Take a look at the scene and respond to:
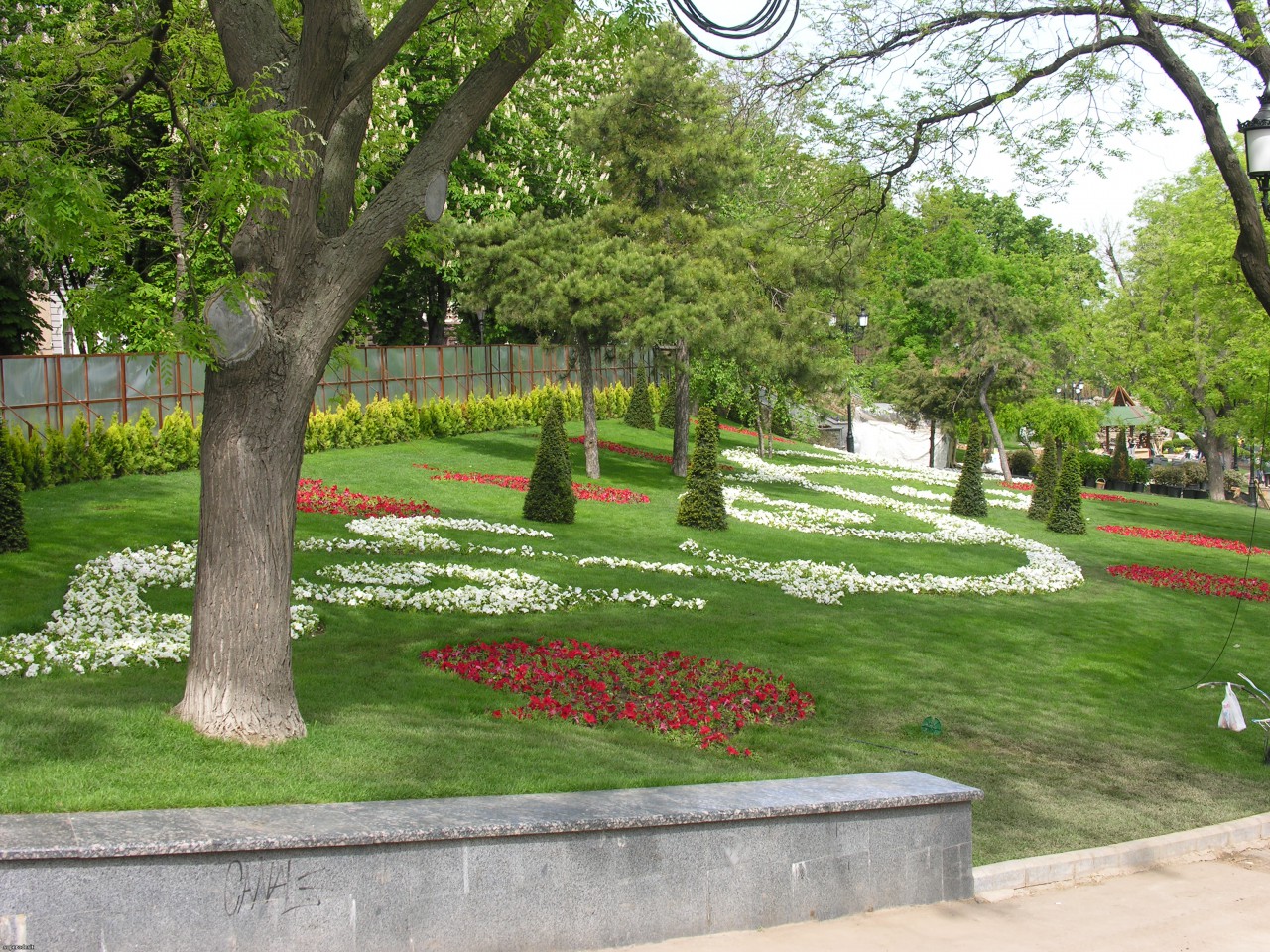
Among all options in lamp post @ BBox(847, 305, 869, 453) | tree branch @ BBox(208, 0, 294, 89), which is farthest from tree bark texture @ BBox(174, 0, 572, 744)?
lamp post @ BBox(847, 305, 869, 453)

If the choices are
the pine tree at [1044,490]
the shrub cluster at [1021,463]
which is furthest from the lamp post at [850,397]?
the shrub cluster at [1021,463]

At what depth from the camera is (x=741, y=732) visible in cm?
958

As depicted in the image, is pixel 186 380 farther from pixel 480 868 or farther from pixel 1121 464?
pixel 1121 464

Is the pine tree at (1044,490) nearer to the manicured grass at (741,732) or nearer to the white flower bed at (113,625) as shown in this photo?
the manicured grass at (741,732)

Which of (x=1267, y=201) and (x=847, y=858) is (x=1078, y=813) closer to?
(x=847, y=858)

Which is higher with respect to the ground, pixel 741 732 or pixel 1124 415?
pixel 1124 415

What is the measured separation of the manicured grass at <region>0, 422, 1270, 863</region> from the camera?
21.8ft

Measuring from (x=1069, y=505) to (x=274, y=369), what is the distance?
78.2 ft

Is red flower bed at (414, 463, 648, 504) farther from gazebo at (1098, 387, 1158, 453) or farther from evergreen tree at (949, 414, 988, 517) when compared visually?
gazebo at (1098, 387, 1158, 453)

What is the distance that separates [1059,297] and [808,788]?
5324 centimetres

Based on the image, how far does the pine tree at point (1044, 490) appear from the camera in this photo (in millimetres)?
29688

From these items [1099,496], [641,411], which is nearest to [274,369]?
[1099,496]

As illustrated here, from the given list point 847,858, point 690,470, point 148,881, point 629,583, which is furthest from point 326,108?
point 690,470

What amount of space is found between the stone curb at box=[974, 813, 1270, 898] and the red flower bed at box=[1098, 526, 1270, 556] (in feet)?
67.9
